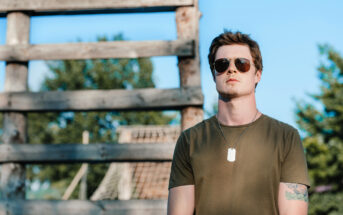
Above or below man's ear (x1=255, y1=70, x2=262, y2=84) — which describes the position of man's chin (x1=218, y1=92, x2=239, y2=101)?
below

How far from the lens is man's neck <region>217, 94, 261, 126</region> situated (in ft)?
7.13

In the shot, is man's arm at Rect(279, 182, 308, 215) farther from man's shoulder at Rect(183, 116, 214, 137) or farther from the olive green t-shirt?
man's shoulder at Rect(183, 116, 214, 137)

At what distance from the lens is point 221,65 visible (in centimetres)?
221

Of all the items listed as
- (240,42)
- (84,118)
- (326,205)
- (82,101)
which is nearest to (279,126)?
(240,42)

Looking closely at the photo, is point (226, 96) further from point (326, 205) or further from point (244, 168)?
point (326, 205)

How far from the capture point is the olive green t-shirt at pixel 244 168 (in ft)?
6.64

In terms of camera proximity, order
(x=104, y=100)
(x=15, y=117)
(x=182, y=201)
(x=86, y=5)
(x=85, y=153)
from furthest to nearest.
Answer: (x=86, y=5), (x=15, y=117), (x=104, y=100), (x=85, y=153), (x=182, y=201)

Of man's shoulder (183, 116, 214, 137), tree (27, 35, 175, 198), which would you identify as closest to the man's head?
man's shoulder (183, 116, 214, 137)

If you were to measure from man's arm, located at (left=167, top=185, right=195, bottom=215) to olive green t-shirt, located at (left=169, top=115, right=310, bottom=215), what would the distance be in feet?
0.08

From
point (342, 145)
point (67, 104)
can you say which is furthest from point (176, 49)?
point (342, 145)

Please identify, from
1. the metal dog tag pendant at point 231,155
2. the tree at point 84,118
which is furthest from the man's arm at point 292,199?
the tree at point 84,118

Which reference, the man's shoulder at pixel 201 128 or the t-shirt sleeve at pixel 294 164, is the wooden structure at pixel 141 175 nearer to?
the man's shoulder at pixel 201 128

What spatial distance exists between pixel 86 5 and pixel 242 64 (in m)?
3.54

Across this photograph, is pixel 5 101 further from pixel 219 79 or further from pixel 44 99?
pixel 219 79
